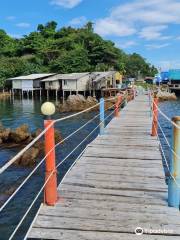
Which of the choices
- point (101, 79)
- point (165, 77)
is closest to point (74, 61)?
point (101, 79)

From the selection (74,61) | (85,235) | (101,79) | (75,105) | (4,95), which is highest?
(74,61)

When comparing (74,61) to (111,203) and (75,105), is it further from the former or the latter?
(111,203)

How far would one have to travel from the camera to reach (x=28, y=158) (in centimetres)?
1623

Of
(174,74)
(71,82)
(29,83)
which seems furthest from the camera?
(174,74)

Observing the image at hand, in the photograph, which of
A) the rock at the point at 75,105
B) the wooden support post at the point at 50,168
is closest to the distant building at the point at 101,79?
the rock at the point at 75,105

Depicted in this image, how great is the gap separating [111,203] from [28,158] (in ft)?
36.0

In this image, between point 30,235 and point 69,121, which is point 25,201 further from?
point 69,121

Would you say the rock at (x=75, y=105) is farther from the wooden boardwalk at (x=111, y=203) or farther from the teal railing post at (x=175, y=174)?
the teal railing post at (x=175, y=174)

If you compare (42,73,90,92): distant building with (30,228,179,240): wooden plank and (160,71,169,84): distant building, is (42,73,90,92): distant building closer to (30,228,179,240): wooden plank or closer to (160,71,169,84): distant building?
(160,71,169,84): distant building

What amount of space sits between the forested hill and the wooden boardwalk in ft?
196

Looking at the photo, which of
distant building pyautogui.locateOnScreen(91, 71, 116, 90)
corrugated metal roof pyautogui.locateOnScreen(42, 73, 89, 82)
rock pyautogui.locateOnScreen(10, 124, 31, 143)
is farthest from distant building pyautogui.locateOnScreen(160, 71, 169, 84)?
rock pyautogui.locateOnScreen(10, 124, 31, 143)

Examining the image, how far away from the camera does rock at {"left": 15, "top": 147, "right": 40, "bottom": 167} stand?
15.9m

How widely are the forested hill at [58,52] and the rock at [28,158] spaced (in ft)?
168

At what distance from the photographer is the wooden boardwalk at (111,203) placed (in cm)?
479
